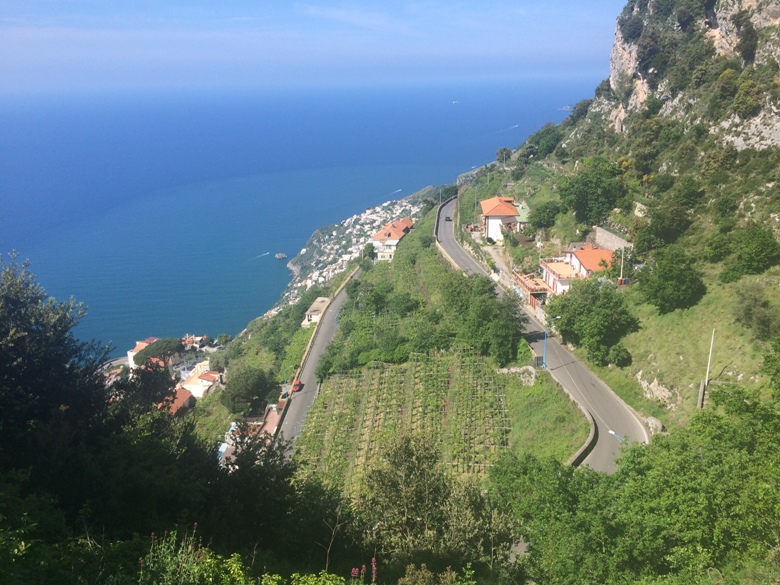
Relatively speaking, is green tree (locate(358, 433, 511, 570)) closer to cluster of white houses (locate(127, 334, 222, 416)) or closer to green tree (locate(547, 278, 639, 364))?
green tree (locate(547, 278, 639, 364))

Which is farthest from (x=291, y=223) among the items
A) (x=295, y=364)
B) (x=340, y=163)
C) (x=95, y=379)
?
(x=95, y=379)

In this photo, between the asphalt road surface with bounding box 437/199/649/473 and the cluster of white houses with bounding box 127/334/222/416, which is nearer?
the asphalt road surface with bounding box 437/199/649/473

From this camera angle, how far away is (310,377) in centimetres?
2327

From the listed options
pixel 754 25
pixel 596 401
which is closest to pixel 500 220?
pixel 754 25

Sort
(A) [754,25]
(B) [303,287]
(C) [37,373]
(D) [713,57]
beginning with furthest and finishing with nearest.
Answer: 1. (B) [303,287]
2. (D) [713,57]
3. (A) [754,25]
4. (C) [37,373]

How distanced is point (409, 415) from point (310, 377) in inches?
284

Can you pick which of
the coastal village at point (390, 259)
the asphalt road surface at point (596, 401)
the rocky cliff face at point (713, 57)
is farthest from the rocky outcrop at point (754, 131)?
the asphalt road surface at point (596, 401)

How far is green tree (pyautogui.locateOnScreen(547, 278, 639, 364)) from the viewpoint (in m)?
17.4

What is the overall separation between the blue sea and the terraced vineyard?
7.61 meters

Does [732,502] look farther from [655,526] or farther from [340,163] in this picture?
[340,163]

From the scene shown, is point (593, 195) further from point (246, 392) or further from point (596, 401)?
point (246, 392)

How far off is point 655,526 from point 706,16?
30.4 metres

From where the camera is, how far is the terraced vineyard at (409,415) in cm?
1524

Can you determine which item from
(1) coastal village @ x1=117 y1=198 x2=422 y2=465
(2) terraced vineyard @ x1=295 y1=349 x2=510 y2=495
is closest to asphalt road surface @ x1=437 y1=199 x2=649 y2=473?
(2) terraced vineyard @ x1=295 y1=349 x2=510 y2=495
